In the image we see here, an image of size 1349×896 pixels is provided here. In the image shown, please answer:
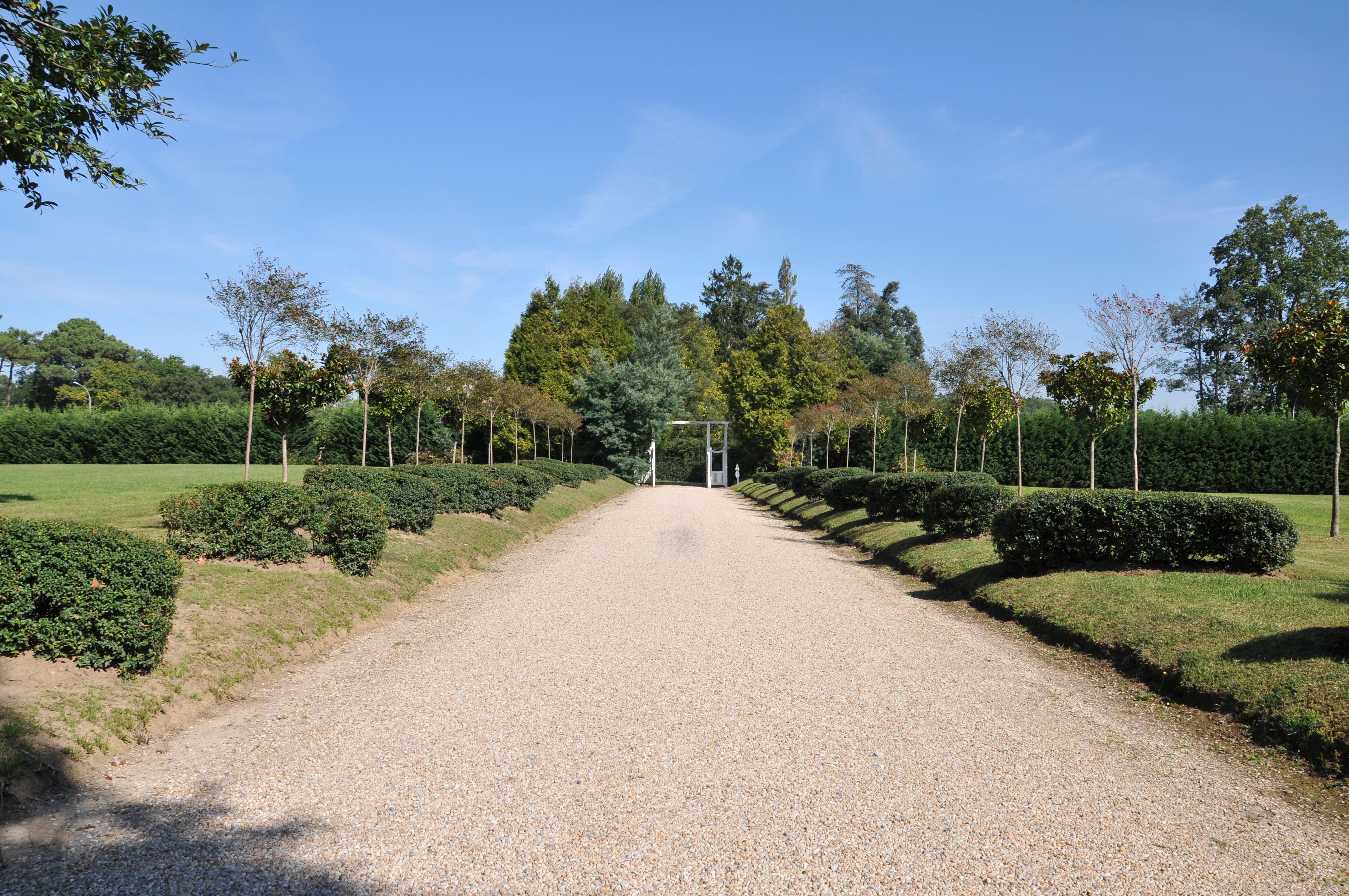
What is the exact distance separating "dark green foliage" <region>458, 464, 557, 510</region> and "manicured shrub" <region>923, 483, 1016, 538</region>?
31.2ft

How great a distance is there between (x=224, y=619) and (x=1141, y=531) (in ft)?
30.2

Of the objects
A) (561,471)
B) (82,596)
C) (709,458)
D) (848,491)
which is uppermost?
(709,458)

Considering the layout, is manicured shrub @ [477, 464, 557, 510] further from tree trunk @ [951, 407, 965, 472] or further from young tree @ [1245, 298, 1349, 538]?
young tree @ [1245, 298, 1349, 538]

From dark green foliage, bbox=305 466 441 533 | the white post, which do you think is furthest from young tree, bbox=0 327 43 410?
dark green foliage, bbox=305 466 441 533

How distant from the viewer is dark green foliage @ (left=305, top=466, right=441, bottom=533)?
37.8 feet

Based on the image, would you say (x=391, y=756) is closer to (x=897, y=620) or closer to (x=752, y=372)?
(x=897, y=620)

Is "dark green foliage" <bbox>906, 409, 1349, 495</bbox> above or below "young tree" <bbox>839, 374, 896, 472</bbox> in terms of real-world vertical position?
below

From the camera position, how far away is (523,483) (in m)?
19.1

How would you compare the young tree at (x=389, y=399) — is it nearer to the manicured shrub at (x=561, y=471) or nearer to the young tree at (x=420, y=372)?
the young tree at (x=420, y=372)

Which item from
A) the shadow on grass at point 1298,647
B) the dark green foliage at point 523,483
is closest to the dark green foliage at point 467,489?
the dark green foliage at point 523,483

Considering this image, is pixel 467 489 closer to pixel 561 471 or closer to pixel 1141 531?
pixel 1141 531

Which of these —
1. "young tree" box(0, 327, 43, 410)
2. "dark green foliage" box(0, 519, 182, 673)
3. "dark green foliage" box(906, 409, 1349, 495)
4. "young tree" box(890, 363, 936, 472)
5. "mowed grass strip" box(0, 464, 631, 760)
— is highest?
"young tree" box(0, 327, 43, 410)

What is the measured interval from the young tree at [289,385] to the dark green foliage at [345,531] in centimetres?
614

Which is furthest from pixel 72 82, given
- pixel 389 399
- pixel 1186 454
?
pixel 1186 454
